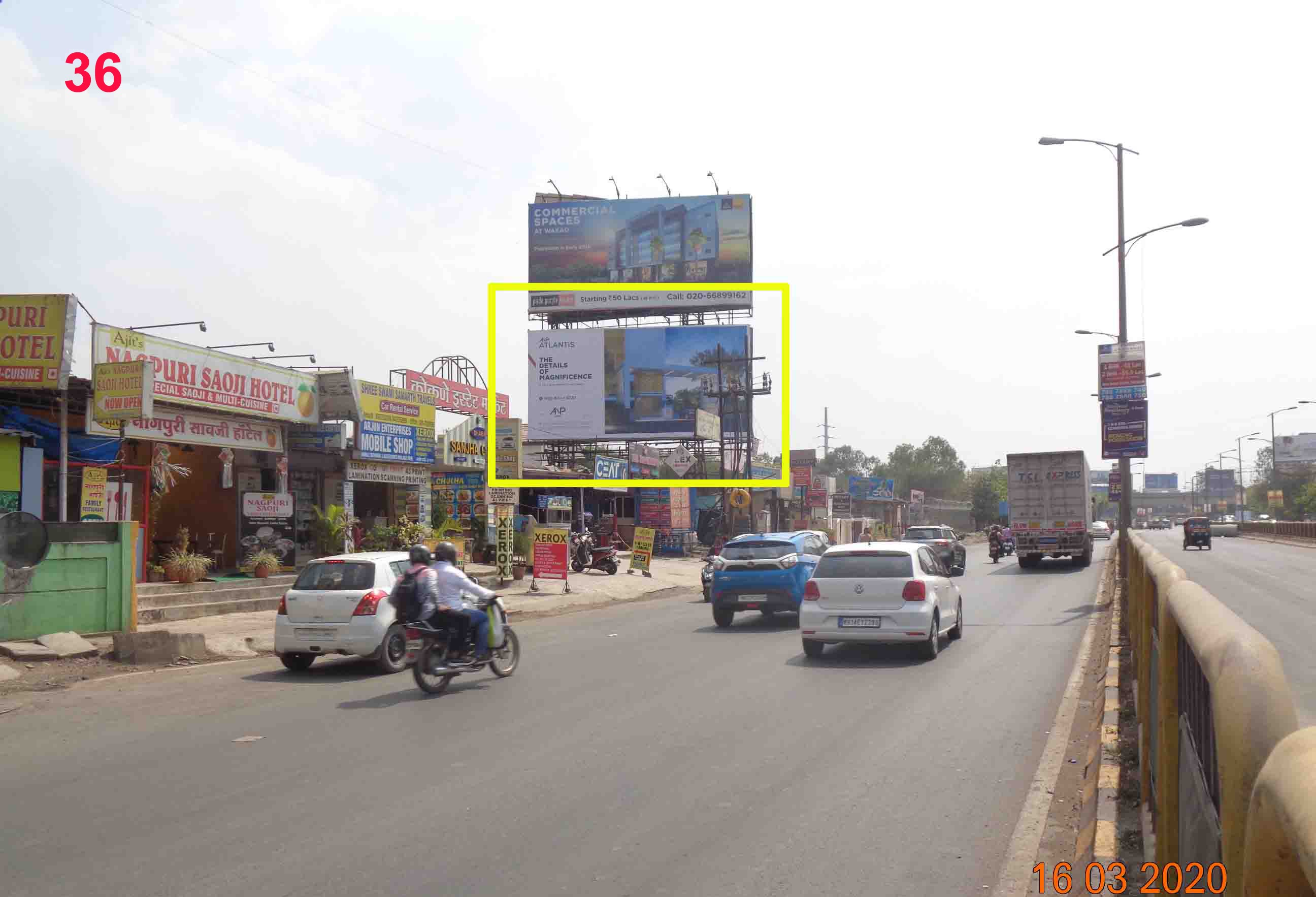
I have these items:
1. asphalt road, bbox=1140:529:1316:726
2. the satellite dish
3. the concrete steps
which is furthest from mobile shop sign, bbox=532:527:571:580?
asphalt road, bbox=1140:529:1316:726

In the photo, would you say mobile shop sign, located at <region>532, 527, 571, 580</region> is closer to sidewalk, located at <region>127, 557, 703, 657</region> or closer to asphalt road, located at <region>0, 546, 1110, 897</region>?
sidewalk, located at <region>127, 557, 703, 657</region>

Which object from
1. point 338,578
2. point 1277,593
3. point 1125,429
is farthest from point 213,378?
point 1277,593

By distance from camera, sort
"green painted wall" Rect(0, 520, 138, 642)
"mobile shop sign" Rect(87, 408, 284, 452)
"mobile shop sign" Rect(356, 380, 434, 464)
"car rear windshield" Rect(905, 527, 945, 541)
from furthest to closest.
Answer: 1. "car rear windshield" Rect(905, 527, 945, 541)
2. "mobile shop sign" Rect(356, 380, 434, 464)
3. "mobile shop sign" Rect(87, 408, 284, 452)
4. "green painted wall" Rect(0, 520, 138, 642)

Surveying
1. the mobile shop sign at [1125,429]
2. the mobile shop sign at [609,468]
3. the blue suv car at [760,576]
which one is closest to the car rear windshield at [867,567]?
the blue suv car at [760,576]

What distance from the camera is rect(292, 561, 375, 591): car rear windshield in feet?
44.4

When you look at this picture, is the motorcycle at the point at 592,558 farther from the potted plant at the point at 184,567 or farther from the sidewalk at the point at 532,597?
the potted plant at the point at 184,567

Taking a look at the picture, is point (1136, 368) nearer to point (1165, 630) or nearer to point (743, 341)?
point (1165, 630)

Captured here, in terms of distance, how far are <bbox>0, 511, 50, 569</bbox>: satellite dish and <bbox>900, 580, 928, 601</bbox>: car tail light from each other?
456 inches

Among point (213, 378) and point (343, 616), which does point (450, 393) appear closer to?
point (213, 378)

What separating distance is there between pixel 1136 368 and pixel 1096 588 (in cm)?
660

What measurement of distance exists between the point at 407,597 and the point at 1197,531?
1949 inches

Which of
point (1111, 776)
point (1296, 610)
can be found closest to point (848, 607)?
point (1111, 776)

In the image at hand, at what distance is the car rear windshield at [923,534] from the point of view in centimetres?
3447

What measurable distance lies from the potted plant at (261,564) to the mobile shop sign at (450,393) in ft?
24.5
